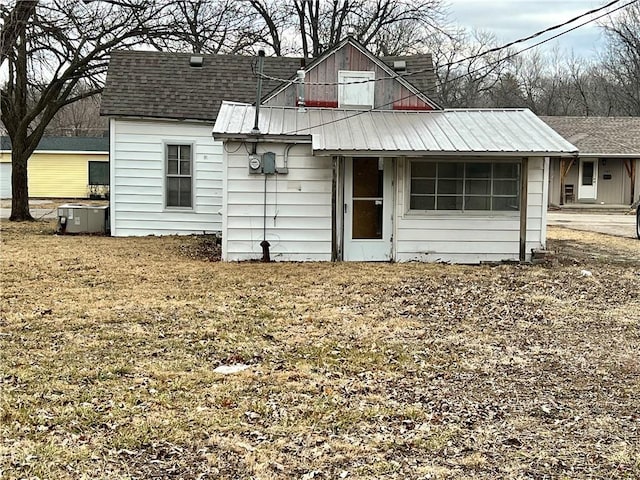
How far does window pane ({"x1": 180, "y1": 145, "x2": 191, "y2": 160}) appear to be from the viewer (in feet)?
51.4

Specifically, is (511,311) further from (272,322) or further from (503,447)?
(503,447)

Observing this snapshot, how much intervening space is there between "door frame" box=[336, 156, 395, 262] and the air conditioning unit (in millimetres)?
7152

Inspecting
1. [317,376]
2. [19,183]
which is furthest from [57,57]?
[317,376]

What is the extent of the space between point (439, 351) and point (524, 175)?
19.7 ft

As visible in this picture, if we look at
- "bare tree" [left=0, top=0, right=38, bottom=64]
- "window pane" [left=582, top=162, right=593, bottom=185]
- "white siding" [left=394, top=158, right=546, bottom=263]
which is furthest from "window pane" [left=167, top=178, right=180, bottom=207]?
"window pane" [left=582, top=162, right=593, bottom=185]

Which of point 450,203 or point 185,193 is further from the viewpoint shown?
point 185,193

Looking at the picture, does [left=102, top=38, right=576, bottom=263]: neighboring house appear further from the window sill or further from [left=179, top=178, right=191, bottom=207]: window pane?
[left=179, top=178, right=191, bottom=207]: window pane

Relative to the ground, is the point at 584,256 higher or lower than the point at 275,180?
lower

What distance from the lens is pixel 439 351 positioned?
238 inches

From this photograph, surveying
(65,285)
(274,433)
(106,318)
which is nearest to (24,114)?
(65,285)

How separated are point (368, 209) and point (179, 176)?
586 centimetres

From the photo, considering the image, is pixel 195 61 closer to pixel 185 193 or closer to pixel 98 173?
pixel 185 193

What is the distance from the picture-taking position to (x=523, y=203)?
11266 millimetres

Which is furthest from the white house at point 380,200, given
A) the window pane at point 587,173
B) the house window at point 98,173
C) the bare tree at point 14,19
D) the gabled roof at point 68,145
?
the gabled roof at point 68,145
